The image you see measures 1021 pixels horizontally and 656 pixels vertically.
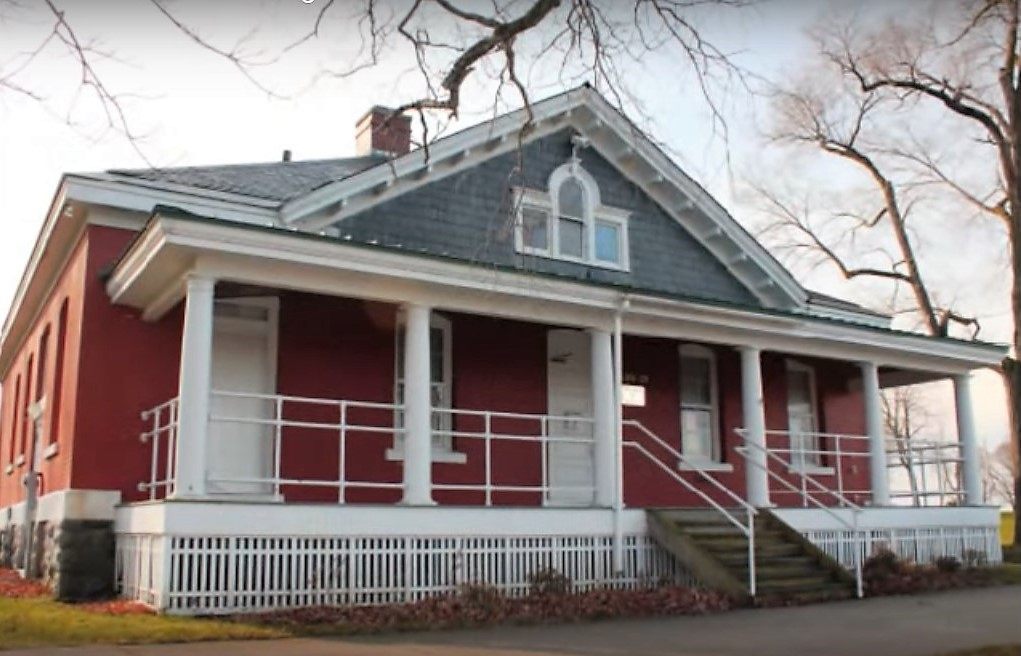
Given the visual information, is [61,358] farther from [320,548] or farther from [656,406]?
[656,406]

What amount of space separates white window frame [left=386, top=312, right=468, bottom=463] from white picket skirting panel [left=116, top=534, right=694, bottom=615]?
8.62ft

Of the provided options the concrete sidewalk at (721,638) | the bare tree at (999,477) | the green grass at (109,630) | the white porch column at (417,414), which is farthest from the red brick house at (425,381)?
the bare tree at (999,477)

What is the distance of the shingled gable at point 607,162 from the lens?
14.8m

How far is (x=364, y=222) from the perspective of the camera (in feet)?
49.6

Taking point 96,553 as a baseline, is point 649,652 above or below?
below

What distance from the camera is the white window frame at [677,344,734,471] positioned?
58.4 ft

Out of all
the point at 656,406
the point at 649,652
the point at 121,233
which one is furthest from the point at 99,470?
the point at 656,406

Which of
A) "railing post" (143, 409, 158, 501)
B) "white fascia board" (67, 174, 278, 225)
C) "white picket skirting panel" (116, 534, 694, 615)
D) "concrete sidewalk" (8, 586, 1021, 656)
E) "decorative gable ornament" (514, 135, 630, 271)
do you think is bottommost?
"concrete sidewalk" (8, 586, 1021, 656)

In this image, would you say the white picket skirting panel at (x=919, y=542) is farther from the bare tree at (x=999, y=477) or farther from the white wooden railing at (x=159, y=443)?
the bare tree at (x=999, y=477)

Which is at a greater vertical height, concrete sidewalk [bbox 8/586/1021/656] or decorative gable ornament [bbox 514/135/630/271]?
decorative gable ornament [bbox 514/135/630/271]

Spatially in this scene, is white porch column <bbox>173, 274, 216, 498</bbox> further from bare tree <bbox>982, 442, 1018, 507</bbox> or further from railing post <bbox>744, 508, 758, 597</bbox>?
bare tree <bbox>982, 442, 1018, 507</bbox>

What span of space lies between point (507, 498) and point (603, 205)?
16.7ft

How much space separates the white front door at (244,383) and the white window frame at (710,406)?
7165 millimetres

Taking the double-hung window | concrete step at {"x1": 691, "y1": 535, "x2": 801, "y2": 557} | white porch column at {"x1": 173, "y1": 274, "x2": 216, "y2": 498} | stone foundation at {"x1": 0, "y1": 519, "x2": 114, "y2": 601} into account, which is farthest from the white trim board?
stone foundation at {"x1": 0, "y1": 519, "x2": 114, "y2": 601}
